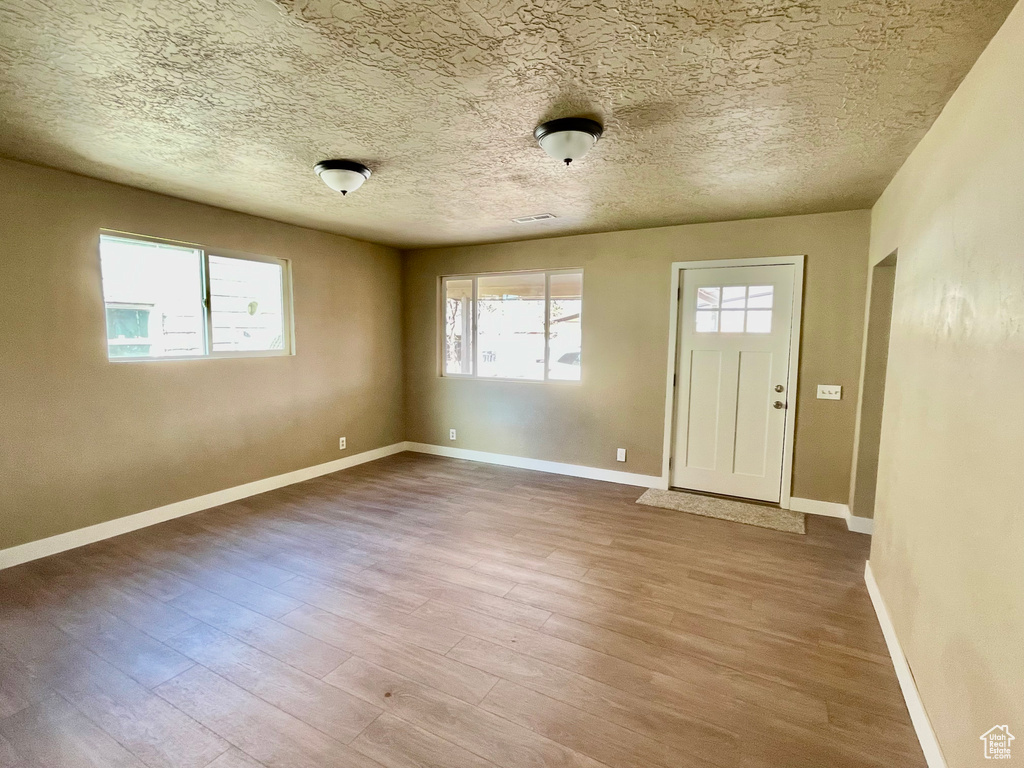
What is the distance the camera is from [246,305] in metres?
4.05

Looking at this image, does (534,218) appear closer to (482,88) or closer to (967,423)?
(482,88)

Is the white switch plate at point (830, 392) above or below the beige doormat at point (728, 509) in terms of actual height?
above

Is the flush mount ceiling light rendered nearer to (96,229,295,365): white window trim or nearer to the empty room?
the empty room

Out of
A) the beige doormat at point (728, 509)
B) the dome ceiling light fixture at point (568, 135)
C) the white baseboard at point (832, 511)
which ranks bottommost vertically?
the beige doormat at point (728, 509)

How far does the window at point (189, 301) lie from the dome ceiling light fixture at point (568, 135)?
307 cm

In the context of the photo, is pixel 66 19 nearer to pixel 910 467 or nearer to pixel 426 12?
pixel 426 12

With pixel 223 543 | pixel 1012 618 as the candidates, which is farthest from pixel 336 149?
pixel 1012 618

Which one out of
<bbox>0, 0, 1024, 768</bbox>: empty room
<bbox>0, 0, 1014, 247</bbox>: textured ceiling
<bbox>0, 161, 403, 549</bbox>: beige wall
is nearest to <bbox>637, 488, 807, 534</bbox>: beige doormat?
<bbox>0, 0, 1024, 768</bbox>: empty room

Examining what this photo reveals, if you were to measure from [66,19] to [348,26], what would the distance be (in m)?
0.92

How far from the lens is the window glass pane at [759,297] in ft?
12.7

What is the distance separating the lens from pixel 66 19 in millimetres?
1479

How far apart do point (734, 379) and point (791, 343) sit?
0.53 m

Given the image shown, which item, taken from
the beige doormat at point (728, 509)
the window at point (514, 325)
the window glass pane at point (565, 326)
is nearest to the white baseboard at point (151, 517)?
the window at point (514, 325)

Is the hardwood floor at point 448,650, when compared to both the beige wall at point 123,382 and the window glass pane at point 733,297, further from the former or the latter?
the window glass pane at point 733,297
